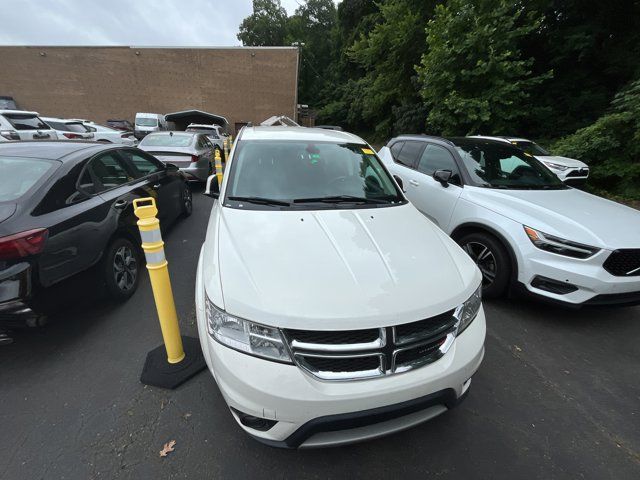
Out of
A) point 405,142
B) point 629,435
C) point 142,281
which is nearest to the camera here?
point 629,435

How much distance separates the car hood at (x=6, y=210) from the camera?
89.2 inches

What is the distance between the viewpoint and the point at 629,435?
2.08m

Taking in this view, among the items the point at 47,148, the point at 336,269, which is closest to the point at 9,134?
the point at 47,148

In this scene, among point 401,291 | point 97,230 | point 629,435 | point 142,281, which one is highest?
point 401,291

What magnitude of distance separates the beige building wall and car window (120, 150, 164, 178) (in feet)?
82.2

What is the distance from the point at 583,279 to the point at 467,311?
5.87ft

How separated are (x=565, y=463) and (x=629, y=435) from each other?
63 centimetres

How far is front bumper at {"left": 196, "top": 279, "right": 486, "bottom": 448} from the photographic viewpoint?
1.45 m

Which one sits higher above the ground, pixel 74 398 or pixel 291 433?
pixel 291 433

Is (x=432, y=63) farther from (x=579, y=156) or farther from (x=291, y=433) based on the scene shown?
(x=291, y=433)

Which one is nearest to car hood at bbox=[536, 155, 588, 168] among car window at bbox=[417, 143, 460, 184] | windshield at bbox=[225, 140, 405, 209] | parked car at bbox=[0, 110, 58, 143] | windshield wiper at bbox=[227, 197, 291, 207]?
car window at bbox=[417, 143, 460, 184]

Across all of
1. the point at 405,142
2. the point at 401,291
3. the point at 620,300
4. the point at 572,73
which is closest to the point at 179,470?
the point at 401,291

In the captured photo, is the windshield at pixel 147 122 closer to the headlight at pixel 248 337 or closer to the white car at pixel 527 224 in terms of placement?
the white car at pixel 527 224

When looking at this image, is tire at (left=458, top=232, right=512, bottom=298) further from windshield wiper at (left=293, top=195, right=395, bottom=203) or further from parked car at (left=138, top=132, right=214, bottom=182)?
parked car at (left=138, top=132, right=214, bottom=182)
